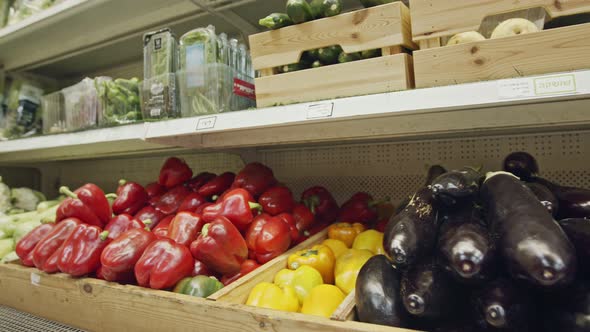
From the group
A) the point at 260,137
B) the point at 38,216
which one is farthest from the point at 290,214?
the point at 38,216

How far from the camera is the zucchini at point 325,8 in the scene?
0.99 m

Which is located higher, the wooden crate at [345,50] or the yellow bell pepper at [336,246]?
the wooden crate at [345,50]

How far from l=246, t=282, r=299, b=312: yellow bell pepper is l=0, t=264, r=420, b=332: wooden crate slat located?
0.43 ft

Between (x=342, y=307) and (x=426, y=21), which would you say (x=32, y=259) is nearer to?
(x=342, y=307)

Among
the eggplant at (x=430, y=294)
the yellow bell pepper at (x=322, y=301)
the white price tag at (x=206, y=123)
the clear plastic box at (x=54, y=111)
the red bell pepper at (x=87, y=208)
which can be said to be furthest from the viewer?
the clear plastic box at (x=54, y=111)

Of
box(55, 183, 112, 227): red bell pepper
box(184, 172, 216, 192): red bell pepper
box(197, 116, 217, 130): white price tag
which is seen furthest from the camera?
box(184, 172, 216, 192): red bell pepper

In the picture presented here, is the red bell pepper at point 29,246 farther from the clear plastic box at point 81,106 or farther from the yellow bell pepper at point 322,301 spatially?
the yellow bell pepper at point 322,301

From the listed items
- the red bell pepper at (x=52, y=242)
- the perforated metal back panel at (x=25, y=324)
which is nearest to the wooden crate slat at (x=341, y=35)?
the red bell pepper at (x=52, y=242)

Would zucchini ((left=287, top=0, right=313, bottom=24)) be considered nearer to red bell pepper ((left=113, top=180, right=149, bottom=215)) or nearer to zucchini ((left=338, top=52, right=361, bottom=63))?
zucchini ((left=338, top=52, right=361, bottom=63))

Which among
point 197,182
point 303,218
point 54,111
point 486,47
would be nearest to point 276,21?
point 486,47

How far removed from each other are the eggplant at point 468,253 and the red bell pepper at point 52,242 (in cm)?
108

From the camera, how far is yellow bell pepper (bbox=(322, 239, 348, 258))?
45.9 inches

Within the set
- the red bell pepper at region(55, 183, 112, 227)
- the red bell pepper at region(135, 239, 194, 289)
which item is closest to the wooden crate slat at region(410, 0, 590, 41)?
the red bell pepper at region(135, 239, 194, 289)

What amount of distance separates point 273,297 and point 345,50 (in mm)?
639
